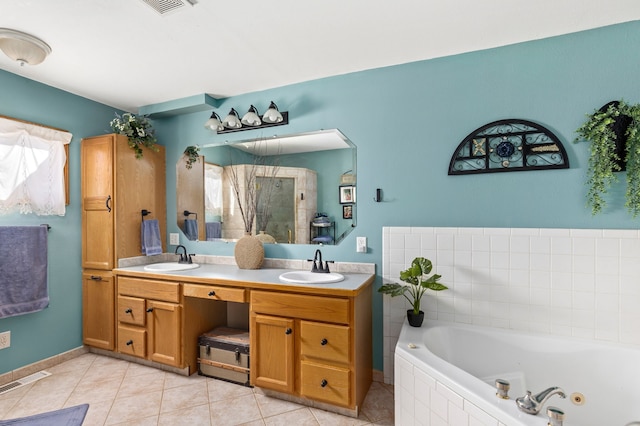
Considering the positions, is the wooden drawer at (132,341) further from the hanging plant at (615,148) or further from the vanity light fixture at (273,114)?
the hanging plant at (615,148)

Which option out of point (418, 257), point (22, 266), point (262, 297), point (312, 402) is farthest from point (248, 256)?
point (22, 266)

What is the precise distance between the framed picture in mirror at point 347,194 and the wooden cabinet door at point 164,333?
62.0 inches

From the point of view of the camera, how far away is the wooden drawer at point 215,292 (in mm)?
2213

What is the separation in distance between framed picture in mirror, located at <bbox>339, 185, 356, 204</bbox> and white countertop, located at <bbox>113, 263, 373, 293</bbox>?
588 millimetres

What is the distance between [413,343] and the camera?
5.85ft

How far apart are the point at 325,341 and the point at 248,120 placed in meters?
1.91

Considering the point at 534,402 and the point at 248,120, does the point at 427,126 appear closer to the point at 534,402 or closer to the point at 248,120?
the point at 248,120

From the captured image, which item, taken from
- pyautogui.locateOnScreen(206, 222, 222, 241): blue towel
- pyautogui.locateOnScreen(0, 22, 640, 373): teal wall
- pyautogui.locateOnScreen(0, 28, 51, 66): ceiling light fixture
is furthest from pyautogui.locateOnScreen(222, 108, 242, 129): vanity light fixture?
pyautogui.locateOnScreen(0, 28, 51, 66): ceiling light fixture

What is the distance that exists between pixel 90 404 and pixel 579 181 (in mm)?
3564

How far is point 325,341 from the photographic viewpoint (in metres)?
1.96

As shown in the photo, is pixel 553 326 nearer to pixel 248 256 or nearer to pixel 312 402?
pixel 312 402

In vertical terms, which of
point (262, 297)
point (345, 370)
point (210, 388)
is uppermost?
point (262, 297)

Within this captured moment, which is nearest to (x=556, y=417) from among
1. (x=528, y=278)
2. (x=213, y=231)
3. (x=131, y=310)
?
(x=528, y=278)

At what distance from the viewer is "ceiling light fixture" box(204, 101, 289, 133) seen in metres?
2.63
